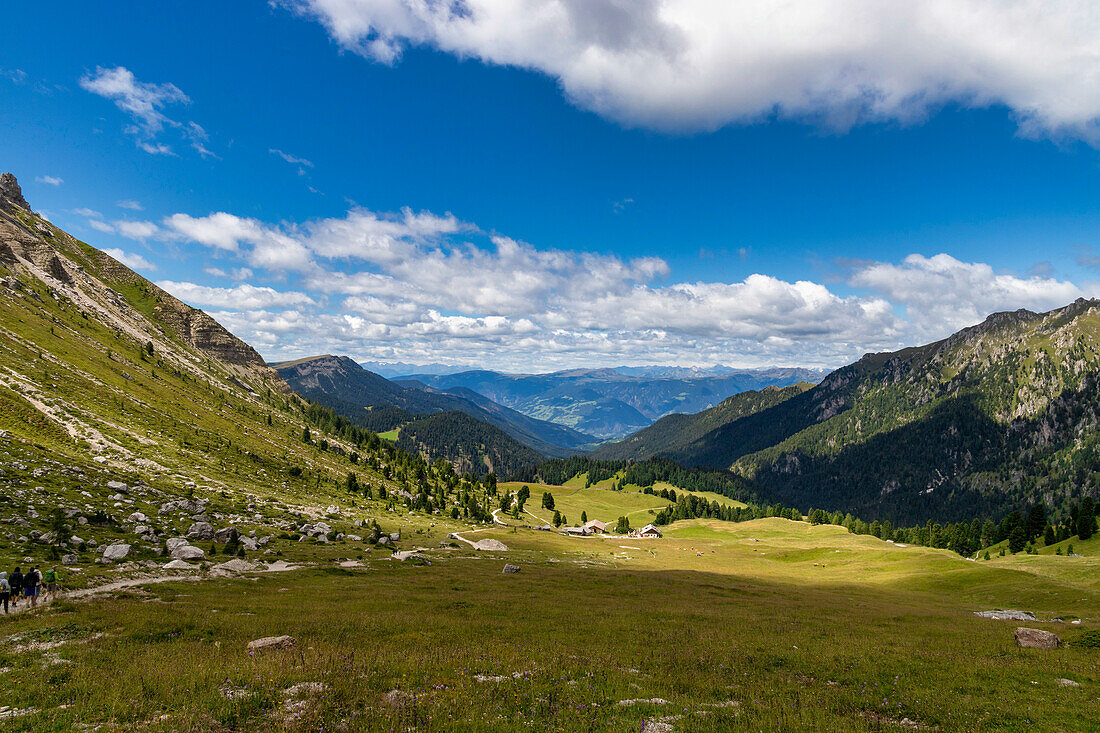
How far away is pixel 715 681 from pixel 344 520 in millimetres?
79238

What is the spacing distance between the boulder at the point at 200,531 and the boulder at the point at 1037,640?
68025 millimetres

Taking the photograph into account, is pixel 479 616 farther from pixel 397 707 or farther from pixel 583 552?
pixel 583 552

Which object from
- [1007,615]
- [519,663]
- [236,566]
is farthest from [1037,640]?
[236,566]

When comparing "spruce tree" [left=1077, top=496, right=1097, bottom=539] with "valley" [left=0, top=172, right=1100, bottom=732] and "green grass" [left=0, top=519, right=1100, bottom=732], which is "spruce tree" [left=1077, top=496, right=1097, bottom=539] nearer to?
"valley" [left=0, top=172, right=1100, bottom=732]

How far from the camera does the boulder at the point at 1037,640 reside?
25334 mm

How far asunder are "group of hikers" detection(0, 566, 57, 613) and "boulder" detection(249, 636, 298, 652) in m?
14.8

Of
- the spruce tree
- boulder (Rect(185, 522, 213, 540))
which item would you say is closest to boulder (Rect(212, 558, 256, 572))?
boulder (Rect(185, 522, 213, 540))

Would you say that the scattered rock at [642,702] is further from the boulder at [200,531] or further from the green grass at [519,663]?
the boulder at [200,531]

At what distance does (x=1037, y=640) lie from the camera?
25.7 meters

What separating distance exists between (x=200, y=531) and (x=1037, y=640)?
69.2 meters

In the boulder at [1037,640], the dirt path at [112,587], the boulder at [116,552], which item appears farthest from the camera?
the boulder at [116,552]

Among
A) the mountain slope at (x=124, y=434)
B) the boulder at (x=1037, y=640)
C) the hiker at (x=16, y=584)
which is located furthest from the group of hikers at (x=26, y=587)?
the boulder at (x=1037, y=640)

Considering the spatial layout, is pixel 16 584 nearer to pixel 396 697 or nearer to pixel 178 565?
pixel 178 565

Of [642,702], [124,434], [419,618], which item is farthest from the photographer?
[124,434]
